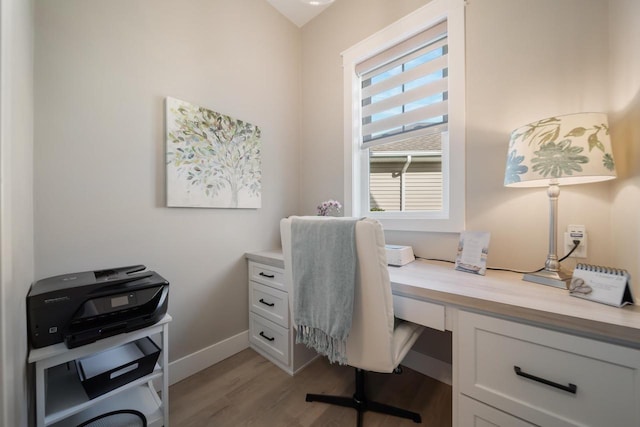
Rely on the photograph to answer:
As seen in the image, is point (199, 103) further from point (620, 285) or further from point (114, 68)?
point (620, 285)

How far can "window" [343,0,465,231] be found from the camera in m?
1.46

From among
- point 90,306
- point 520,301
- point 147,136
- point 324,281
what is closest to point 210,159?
point 147,136

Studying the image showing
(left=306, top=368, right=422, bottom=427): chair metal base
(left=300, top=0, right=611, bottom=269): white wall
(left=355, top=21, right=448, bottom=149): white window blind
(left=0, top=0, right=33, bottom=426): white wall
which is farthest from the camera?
(left=355, top=21, right=448, bottom=149): white window blind

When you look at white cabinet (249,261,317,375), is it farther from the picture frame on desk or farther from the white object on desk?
the picture frame on desk

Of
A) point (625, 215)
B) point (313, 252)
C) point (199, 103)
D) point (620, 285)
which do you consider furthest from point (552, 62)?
point (199, 103)

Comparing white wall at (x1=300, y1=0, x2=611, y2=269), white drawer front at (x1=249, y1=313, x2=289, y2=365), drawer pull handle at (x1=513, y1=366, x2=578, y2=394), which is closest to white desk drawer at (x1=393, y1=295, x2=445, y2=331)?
drawer pull handle at (x1=513, y1=366, x2=578, y2=394)

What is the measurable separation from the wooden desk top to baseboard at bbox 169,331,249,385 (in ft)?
4.47

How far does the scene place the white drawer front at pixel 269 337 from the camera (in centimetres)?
158

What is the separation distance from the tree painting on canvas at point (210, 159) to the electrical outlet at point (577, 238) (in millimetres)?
1906

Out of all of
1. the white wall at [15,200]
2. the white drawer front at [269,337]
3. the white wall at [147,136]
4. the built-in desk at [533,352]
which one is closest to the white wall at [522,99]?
the built-in desk at [533,352]

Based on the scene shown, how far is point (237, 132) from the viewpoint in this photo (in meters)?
1.79

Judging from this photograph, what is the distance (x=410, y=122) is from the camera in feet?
5.50

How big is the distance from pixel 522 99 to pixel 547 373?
4.20 feet

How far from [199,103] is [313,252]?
1.37m
